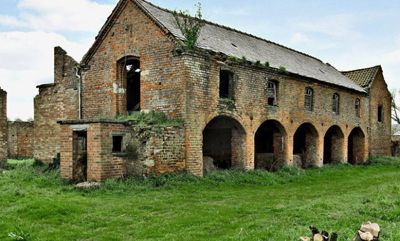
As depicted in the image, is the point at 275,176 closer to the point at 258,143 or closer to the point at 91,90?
the point at 258,143

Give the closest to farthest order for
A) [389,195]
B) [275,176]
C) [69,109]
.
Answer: [389,195], [275,176], [69,109]

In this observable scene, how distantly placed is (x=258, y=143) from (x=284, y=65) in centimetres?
523

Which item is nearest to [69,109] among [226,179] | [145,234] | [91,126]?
[91,126]

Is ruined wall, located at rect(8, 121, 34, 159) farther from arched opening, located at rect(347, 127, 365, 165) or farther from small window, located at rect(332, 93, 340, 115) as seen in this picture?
arched opening, located at rect(347, 127, 365, 165)

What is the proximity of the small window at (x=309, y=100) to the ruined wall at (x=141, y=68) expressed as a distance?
31.1 ft

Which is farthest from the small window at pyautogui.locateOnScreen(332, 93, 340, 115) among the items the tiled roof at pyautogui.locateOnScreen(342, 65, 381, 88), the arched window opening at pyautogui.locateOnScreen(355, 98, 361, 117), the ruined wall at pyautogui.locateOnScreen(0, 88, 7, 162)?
the ruined wall at pyautogui.locateOnScreen(0, 88, 7, 162)

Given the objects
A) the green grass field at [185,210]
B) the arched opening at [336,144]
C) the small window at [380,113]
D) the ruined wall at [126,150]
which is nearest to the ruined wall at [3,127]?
the green grass field at [185,210]

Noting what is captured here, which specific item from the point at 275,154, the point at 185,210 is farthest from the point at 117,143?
the point at 275,154

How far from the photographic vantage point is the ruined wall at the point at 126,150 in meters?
14.9

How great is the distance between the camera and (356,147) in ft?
98.8

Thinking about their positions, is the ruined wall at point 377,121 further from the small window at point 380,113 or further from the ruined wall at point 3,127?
the ruined wall at point 3,127

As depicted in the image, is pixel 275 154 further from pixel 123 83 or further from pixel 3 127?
pixel 3 127

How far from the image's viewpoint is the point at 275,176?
1856 centimetres

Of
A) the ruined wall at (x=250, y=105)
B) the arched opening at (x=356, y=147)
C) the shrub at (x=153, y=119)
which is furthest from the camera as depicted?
the arched opening at (x=356, y=147)
